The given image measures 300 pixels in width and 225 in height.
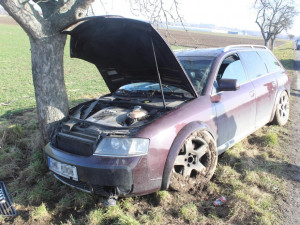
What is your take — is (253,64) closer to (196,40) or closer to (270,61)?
(270,61)

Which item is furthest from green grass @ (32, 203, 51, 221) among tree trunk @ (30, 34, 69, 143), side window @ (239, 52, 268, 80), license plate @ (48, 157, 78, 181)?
side window @ (239, 52, 268, 80)

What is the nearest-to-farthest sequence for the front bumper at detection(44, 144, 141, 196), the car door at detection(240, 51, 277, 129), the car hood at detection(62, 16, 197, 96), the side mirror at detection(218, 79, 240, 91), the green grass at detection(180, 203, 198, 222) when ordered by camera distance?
the front bumper at detection(44, 144, 141, 196)
the green grass at detection(180, 203, 198, 222)
the car hood at detection(62, 16, 197, 96)
the side mirror at detection(218, 79, 240, 91)
the car door at detection(240, 51, 277, 129)

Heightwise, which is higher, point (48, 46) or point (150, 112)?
point (48, 46)

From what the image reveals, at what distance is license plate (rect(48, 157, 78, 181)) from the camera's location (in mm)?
2639

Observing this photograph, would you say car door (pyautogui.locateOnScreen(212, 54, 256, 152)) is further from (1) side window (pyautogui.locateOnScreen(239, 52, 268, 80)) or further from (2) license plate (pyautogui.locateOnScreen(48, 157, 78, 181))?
(2) license plate (pyautogui.locateOnScreen(48, 157, 78, 181))

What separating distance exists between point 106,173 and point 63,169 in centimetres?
59

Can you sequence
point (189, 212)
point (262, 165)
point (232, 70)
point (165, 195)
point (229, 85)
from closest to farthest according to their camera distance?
1. point (189, 212)
2. point (165, 195)
3. point (229, 85)
4. point (262, 165)
5. point (232, 70)

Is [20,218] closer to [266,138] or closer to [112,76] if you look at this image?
[112,76]

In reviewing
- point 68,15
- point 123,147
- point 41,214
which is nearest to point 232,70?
point 123,147

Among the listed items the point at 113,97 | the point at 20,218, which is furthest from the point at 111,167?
the point at 113,97

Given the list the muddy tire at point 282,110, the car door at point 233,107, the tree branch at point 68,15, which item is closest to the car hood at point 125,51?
the tree branch at point 68,15

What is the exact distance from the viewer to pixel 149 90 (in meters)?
3.85

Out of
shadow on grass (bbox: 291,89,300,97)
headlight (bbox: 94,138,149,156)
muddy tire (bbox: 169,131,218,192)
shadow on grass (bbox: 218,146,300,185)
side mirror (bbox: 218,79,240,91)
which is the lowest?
shadow on grass (bbox: 291,89,300,97)

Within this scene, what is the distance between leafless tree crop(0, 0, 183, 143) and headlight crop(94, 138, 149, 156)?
1500 millimetres
